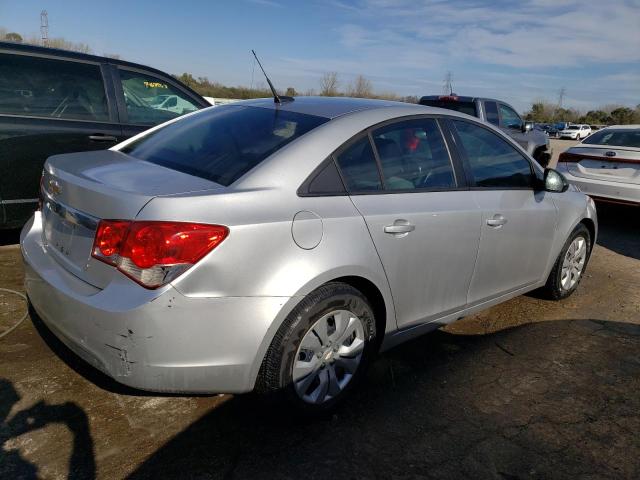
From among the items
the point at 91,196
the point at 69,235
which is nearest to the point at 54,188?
the point at 69,235

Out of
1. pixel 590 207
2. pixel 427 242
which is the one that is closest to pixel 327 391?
pixel 427 242

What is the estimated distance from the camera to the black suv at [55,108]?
14.6ft

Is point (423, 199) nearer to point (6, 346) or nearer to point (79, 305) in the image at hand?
point (79, 305)

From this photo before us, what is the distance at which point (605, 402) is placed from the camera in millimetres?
3016

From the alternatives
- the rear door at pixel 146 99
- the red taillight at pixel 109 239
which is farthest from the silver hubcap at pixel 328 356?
the rear door at pixel 146 99

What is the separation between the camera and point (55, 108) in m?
4.71

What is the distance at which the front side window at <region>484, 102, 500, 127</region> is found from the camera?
10727 millimetres

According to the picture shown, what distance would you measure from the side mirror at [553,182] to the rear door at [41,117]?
3.76 metres

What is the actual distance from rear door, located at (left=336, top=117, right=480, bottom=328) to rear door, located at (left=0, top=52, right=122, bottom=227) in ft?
10.0

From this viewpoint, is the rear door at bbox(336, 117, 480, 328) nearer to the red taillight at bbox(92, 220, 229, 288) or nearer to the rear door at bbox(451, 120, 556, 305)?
the rear door at bbox(451, 120, 556, 305)

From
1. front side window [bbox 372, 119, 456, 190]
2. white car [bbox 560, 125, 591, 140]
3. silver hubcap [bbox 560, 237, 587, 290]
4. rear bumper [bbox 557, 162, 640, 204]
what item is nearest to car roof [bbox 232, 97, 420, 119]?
front side window [bbox 372, 119, 456, 190]

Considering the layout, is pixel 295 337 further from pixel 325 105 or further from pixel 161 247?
pixel 325 105

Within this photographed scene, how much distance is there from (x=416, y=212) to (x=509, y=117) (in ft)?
32.4

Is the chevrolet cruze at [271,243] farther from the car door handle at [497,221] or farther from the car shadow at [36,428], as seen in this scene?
the car shadow at [36,428]
